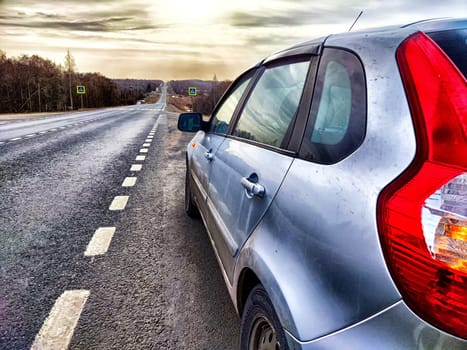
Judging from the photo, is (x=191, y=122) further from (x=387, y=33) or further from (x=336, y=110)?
(x=387, y=33)

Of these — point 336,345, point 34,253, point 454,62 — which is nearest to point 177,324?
point 336,345

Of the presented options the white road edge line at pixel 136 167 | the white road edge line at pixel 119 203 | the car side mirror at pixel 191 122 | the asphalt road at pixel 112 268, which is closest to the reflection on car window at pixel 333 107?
the asphalt road at pixel 112 268

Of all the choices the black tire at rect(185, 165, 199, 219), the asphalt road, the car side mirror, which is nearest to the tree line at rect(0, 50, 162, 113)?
the asphalt road

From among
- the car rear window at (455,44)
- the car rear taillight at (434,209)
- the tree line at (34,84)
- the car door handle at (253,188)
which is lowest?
the tree line at (34,84)

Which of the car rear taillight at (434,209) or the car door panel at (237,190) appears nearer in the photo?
the car rear taillight at (434,209)

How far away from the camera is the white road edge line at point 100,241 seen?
3.59 m

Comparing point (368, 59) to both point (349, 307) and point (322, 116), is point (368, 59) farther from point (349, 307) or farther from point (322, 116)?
point (349, 307)

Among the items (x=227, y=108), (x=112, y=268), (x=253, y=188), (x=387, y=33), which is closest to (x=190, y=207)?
(x=112, y=268)

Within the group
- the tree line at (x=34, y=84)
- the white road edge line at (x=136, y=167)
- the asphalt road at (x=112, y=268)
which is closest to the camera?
the asphalt road at (x=112, y=268)

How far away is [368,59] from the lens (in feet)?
4.30

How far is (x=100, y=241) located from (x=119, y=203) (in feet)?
4.76

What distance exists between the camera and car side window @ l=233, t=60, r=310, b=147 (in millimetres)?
1774

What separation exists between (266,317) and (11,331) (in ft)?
5.96

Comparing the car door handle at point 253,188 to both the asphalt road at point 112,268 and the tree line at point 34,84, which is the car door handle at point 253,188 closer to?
the asphalt road at point 112,268
